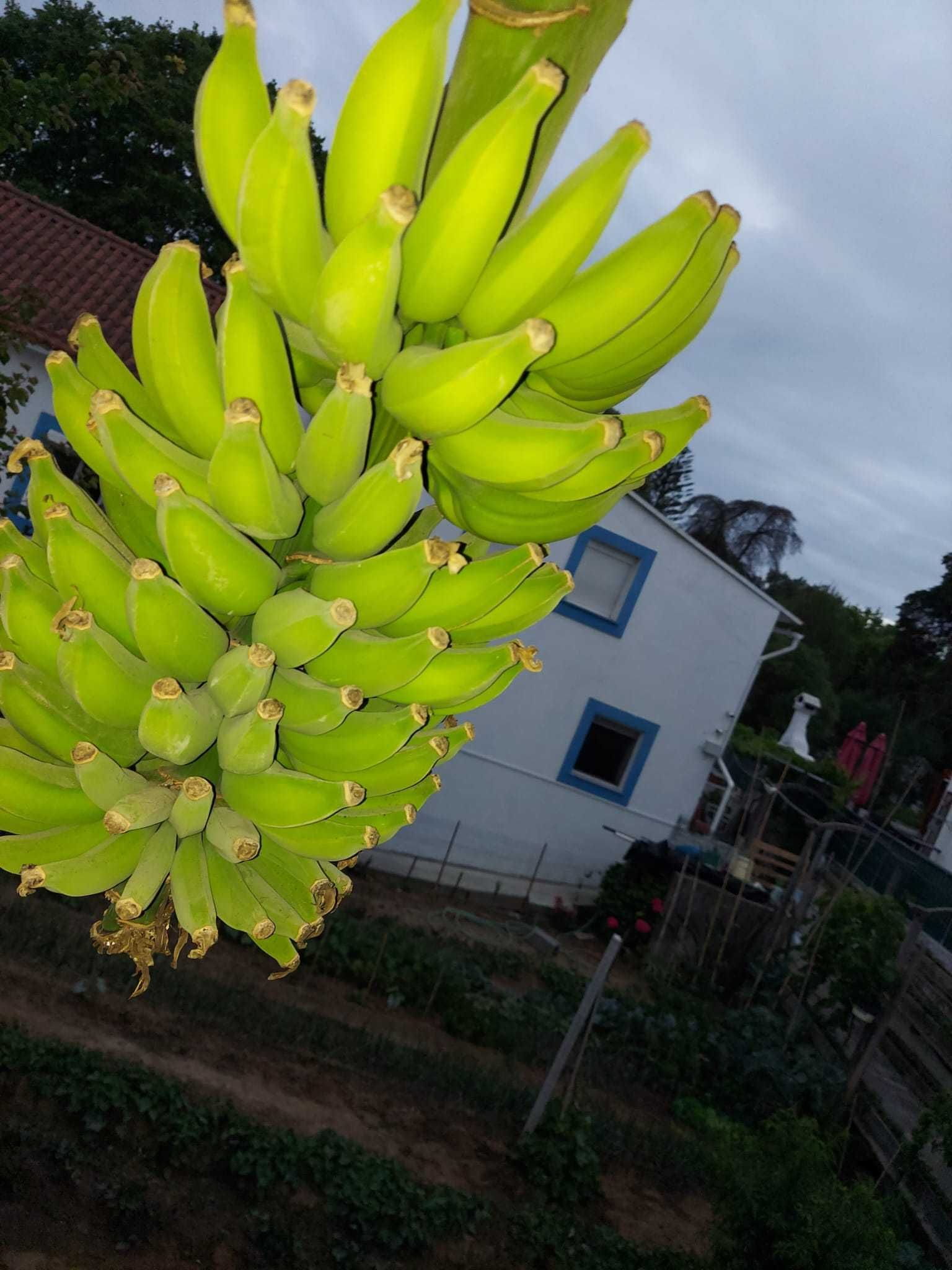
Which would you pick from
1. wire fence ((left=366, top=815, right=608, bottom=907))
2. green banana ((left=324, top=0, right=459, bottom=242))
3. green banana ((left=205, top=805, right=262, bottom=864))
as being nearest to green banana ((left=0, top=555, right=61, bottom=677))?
green banana ((left=205, top=805, right=262, bottom=864))

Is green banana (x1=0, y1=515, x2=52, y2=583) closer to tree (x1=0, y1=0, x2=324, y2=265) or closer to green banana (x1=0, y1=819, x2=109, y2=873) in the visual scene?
green banana (x1=0, y1=819, x2=109, y2=873)

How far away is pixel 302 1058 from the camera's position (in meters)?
7.49

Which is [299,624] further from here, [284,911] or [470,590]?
[284,911]

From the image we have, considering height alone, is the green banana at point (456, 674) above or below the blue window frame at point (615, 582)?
below

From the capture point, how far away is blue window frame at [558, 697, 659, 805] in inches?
579

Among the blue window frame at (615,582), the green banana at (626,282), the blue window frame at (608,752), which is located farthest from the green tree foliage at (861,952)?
the green banana at (626,282)

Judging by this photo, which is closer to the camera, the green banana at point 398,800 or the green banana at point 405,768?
the green banana at point 405,768

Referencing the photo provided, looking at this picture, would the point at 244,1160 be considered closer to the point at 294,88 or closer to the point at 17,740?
the point at 17,740

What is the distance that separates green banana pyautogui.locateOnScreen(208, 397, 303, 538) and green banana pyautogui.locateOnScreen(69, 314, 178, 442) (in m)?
0.27

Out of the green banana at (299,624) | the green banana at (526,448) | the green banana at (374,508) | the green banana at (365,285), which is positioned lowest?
the green banana at (299,624)

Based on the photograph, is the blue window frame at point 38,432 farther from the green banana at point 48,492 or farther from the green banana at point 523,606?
the green banana at point 523,606

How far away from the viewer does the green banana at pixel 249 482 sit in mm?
1317

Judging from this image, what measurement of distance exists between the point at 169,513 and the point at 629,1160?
8.12 meters

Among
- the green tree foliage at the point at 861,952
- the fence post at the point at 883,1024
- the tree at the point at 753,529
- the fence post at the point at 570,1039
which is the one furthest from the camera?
the tree at the point at 753,529
